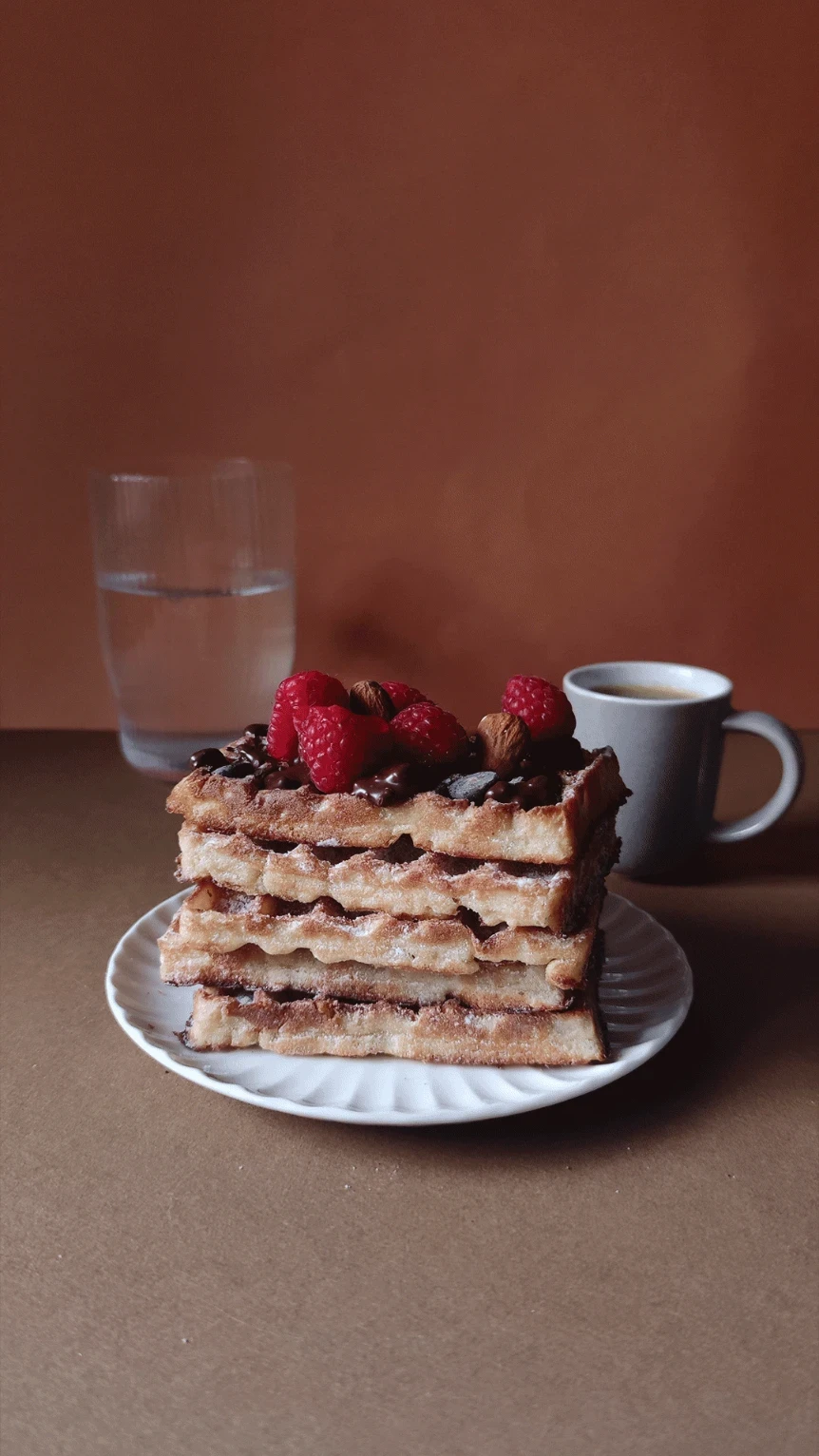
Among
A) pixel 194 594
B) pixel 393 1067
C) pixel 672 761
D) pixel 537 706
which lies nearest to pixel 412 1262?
pixel 393 1067

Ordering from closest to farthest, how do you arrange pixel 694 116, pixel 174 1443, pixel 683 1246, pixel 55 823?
pixel 174 1443
pixel 683 1246
pixel 55 823
pixel 694 116

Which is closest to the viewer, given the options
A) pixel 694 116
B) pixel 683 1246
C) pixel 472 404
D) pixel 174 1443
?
pixel 174 1443

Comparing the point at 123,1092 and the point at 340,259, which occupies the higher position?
the point at 340,259

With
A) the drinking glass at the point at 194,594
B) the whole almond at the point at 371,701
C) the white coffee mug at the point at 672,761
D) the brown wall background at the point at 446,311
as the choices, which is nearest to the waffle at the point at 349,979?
the whole almond at the point at 371,701

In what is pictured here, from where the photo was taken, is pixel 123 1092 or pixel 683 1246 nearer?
pixel 683 1246

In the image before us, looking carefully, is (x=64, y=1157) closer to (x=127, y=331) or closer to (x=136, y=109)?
(x=127, y=331)

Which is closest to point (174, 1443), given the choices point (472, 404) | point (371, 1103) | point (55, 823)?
point (371, 1103)
